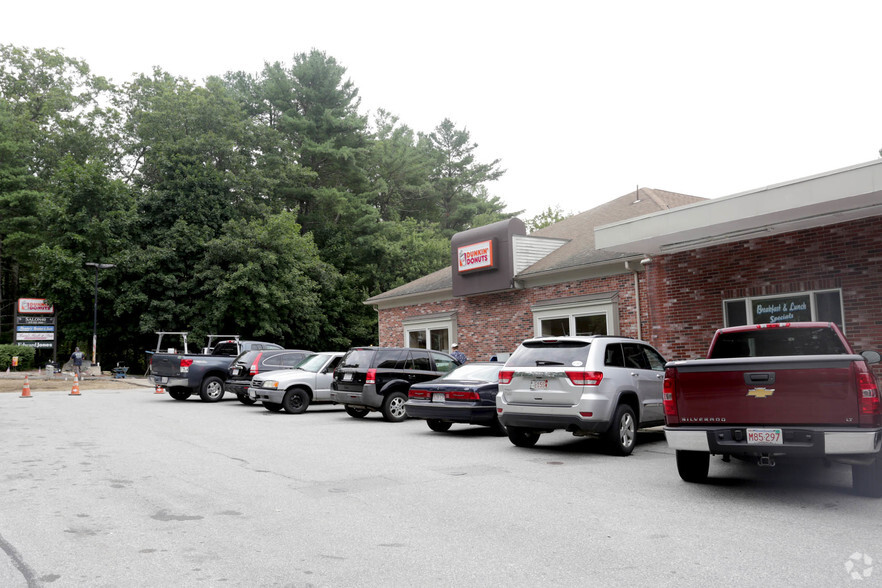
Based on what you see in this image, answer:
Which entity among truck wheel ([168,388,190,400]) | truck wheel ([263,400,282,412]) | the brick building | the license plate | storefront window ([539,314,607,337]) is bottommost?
truck wheel ([263,400,282,412])

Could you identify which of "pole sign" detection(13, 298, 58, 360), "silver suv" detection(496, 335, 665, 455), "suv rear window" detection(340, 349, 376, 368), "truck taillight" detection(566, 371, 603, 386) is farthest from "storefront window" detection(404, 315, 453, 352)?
"pole sign" detection(13, 298, 58, 360)

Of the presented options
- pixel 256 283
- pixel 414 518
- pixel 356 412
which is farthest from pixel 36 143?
pixel 414 518

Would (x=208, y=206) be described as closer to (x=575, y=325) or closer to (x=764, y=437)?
(x=575, y=325)

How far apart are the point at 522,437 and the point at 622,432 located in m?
1.70

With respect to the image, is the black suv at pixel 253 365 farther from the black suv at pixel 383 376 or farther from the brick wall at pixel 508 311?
the brick wall at pixel 508 311

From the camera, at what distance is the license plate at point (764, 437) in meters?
6.61

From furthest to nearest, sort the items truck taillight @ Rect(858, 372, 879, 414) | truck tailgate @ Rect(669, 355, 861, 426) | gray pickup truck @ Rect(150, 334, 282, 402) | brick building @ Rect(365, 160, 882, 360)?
gray pickup truck @ Rect(150, 334, 282, 402)
brick building @ Rect(365, 160, 882, 360)
truck tailgate @ Rect(669, 355, 861, 426)
truck taillight @ Rect(858, 372, 879, 414)

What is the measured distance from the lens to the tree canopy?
40.1 m

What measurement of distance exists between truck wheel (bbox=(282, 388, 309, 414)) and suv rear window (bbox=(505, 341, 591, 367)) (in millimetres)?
8381

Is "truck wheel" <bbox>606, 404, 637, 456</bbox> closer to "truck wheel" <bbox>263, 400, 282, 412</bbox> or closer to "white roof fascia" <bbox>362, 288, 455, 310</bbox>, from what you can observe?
"truck wheel" <bbox>263, 400, 282, 412</bbox>

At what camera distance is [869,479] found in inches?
266

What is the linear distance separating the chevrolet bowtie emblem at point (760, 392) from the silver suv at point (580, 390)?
298cm

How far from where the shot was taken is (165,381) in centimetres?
2125

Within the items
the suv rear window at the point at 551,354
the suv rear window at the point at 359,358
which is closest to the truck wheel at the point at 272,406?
the suv rear window at the point at 359,358
